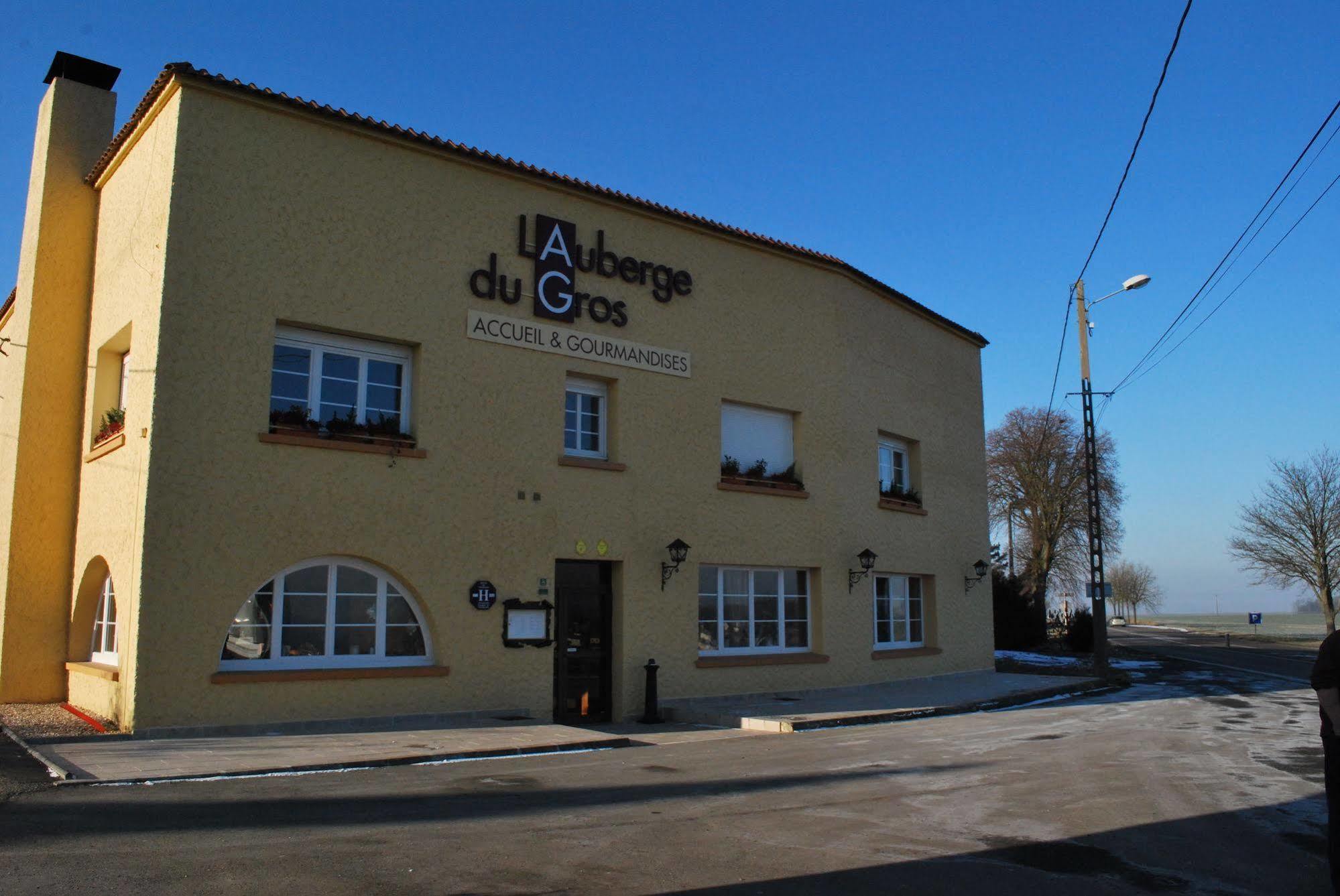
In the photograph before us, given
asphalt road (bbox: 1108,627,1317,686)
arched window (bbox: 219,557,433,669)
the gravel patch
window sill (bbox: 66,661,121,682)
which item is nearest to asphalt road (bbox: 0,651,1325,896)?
arched window (bbox: 219,557,433,669)

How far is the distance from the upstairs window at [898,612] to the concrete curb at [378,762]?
862 centimetres

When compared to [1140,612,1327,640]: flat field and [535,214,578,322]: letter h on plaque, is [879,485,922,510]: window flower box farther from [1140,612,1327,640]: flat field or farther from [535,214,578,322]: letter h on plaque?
[1140,612,1327,640]: flat field

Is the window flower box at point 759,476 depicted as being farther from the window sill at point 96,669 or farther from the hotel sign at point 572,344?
Result: the window sill at point 96,669

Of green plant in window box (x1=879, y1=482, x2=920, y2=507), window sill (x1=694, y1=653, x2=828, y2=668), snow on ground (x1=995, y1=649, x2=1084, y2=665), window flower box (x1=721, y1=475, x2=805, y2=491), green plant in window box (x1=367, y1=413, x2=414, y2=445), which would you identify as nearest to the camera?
green plant in window box (x1=367, y1=413, x2=414, y2=445)

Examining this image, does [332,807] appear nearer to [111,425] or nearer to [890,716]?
[111,425]

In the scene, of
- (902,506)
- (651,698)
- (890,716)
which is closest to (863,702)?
(890,716)

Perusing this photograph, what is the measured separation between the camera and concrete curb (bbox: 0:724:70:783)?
8.20 meters

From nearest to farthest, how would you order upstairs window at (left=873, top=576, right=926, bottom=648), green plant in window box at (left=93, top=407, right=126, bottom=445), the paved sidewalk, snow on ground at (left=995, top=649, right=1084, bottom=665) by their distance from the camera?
the paved sidewalk
green plant in window box at (left=93, top=407, right=126, bottom=445)
upstairs window at (left=873, top=576, right=926, bottom=648)
snow on ground at (left=995, top=649, right=1084, bottom=665)

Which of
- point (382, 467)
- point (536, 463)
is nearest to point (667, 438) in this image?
point (536, 463)

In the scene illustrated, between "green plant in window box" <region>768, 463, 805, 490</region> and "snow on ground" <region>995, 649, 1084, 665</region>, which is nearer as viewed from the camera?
"green plant in window box" <region>768, 463, 805, 490</region>

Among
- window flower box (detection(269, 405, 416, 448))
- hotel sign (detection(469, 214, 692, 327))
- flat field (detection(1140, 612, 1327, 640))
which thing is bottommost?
flat field (detection(1140, 612, 1327, 640))

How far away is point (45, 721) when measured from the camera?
11.5 m

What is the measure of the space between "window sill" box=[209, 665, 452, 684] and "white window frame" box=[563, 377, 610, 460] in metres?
3.75

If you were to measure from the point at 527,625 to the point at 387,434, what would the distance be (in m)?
3.17
